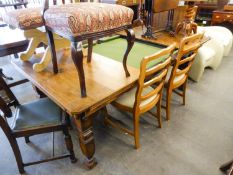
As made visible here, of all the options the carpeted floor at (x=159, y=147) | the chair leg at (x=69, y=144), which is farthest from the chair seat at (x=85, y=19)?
the carpeted floor at (x=159, y=147)

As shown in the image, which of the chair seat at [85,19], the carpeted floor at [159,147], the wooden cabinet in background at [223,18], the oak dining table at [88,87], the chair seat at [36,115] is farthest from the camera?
the wooden cabinet in background at [223,18]

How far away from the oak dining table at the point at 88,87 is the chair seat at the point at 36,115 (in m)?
0.16

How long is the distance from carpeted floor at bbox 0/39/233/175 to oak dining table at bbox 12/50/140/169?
0.20 m

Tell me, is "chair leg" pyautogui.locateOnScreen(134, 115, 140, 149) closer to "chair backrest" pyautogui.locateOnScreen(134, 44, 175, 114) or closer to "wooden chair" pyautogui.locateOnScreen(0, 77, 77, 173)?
"chair backrest" pyautogui.locateOnScreen(134, 44, 175, 114)

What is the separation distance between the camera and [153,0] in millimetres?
2064

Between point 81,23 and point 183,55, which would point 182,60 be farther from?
point 81,23

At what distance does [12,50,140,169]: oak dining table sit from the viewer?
1163mm

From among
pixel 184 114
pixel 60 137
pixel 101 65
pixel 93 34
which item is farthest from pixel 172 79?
pixel 60 137

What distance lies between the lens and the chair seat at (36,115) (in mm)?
1269

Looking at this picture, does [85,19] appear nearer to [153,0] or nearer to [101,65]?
[101,65]

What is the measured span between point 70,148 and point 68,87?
0.49 metres

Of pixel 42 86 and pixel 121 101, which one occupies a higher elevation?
pixel 42 86

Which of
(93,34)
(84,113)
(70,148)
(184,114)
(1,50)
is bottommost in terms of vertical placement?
(184,114)

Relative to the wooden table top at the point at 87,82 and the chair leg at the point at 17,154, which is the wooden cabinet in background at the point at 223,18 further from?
the chair leg at the point at 17,154
